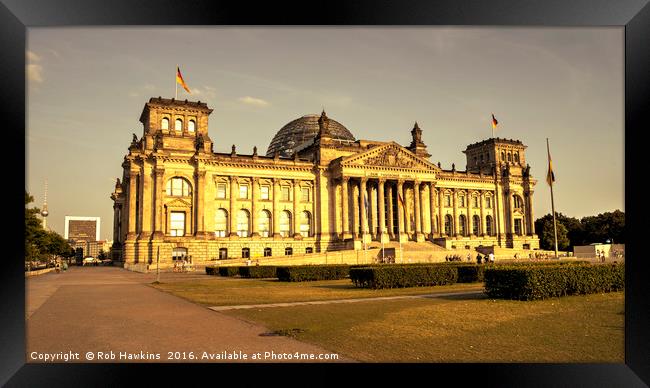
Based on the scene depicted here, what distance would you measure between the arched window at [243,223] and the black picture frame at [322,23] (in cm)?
6521

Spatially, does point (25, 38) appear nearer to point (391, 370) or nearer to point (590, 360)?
point (391, 370)

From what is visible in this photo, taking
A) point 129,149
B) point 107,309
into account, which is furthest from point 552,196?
point 129,149

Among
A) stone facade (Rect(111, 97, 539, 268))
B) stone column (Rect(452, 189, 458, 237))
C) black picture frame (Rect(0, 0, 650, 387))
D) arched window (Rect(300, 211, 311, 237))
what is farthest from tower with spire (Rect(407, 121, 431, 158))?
black picture frame (Rect(0, 0, 650, 387))

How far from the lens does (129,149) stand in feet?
252

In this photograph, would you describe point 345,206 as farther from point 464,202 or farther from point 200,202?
point 464,202

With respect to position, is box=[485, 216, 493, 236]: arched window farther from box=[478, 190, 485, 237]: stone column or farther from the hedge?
the hedge

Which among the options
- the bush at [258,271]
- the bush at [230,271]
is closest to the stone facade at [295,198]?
the bush at [230,271]

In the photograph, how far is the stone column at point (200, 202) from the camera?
235 ft

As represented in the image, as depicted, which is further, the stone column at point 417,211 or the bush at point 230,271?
the stone column at point 417,211

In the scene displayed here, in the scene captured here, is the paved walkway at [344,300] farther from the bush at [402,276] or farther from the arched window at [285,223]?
the arched window at [285,223]

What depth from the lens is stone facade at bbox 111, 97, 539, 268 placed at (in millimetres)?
70812

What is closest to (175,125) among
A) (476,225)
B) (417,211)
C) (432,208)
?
(417,211)
